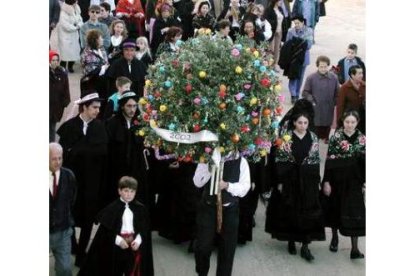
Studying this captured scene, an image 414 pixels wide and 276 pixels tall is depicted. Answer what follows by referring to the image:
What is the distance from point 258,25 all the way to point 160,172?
6.24 meters

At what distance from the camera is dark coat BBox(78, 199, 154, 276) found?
9414mm

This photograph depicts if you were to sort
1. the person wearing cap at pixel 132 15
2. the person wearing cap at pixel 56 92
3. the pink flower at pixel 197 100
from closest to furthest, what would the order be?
the pink flower at pixel 197 100 < the person wearing cap at pixel 56 92 < the person wearing cap at pixel 132 15

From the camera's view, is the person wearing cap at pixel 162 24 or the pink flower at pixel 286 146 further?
the person wearing cap at pixel 162 24

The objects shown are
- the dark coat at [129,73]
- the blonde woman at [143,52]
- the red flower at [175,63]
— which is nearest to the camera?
the red flower at [175,63]

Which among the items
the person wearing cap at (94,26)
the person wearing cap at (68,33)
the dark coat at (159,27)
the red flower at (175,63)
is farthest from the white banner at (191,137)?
the person wearing cap at (68,33)

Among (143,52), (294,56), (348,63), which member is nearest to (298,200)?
(143,52)

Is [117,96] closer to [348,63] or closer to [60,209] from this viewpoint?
[60,209]

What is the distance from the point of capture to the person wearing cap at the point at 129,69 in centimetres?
1275

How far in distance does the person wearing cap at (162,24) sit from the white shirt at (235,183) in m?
6.54

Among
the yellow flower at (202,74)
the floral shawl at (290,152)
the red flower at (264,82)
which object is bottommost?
the floral shawl at (290,152)

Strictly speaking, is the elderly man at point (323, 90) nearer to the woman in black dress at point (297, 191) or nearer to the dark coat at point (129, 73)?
the dark coat at point (129, 73)

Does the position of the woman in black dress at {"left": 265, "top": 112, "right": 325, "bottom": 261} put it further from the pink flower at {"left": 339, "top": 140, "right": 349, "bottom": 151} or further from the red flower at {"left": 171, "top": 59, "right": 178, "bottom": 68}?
the red flower at {"left": 171, "top": 59, "right": 178, "bottom": 68}

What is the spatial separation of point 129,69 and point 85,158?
2929mm
